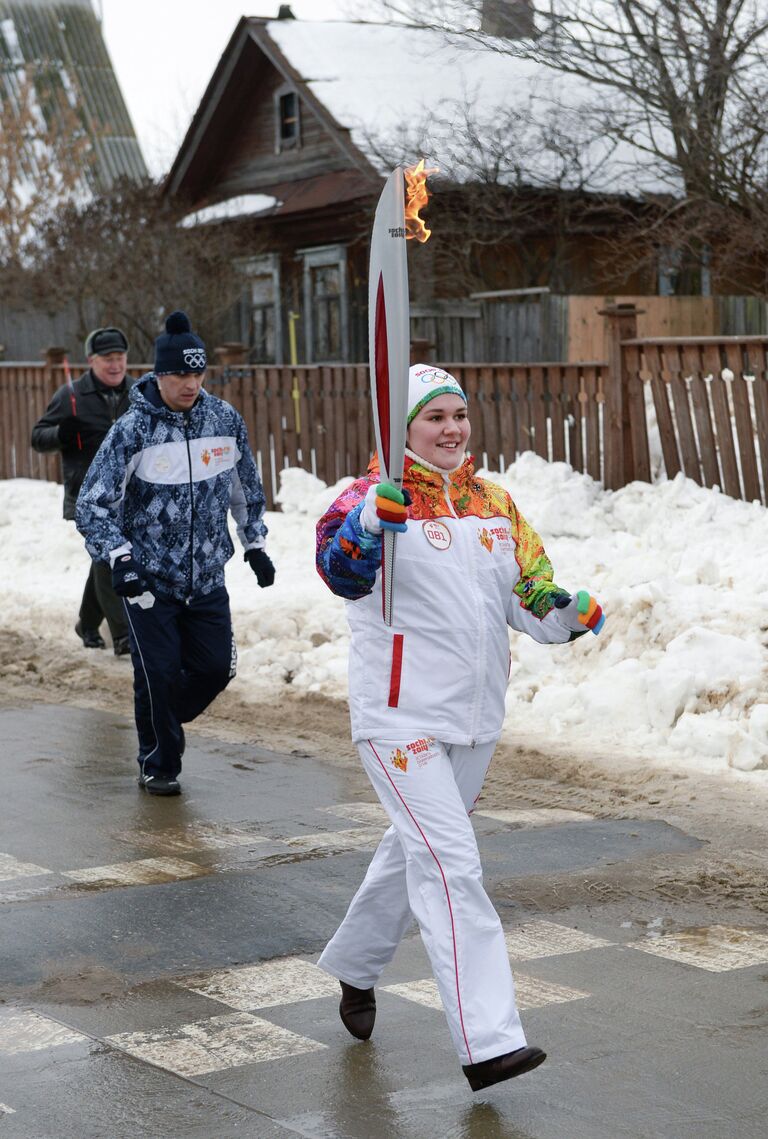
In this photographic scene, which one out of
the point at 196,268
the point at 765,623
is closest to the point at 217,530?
the point at 765,623

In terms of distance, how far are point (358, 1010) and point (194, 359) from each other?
3566mm

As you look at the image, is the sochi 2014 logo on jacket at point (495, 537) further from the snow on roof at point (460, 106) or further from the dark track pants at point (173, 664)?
the snow on roof at point (460, 106)

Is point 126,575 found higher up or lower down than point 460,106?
lower down

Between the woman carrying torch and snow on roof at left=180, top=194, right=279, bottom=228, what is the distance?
24.3 metres

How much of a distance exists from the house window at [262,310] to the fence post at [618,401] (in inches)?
638

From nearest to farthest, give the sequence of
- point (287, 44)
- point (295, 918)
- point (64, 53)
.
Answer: point (295, 918) < point (287, 44) < point (64, 53)

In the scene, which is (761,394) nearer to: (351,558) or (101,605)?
(101,605)

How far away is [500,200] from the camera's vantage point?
22.5 m

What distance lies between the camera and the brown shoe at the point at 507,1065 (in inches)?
159

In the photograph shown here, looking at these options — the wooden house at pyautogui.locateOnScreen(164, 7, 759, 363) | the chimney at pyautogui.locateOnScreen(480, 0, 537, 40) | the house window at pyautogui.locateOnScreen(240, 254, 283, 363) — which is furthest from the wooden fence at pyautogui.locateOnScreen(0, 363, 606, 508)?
the house window at pyautogui.locateOnScreen(240, 254, 283, 363)

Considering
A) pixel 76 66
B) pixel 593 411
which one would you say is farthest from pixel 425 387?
pixel 76 66

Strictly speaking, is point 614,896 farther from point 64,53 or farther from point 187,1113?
point 64,53

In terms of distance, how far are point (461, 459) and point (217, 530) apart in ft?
10.6

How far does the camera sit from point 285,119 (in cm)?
2947
